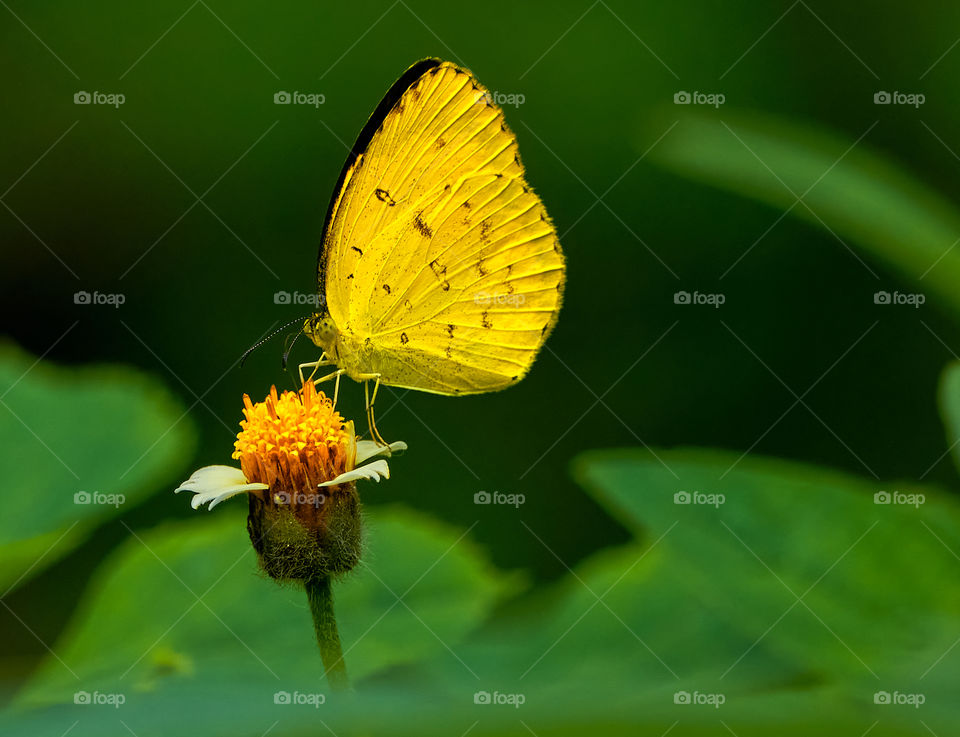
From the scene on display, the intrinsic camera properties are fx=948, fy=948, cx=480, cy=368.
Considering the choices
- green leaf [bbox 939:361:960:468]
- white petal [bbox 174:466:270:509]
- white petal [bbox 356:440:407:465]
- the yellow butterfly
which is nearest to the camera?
green leaf [bbox 939:361:960:468]

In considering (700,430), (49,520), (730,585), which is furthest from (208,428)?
(730,585)

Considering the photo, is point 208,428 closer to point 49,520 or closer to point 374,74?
point 49,520

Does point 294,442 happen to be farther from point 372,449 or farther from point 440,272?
point 440,272

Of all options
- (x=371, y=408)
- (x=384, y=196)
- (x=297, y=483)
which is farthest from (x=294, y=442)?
(x=384, y=196)

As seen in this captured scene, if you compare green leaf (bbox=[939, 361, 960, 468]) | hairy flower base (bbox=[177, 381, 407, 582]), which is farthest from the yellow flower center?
green leaf (bbox=[939, 361, 960, 468])

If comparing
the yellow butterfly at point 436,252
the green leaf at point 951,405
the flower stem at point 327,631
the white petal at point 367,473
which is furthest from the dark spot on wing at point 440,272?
the green leaf at point 951,405

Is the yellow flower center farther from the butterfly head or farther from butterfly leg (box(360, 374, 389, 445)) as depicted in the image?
the butterfly head
